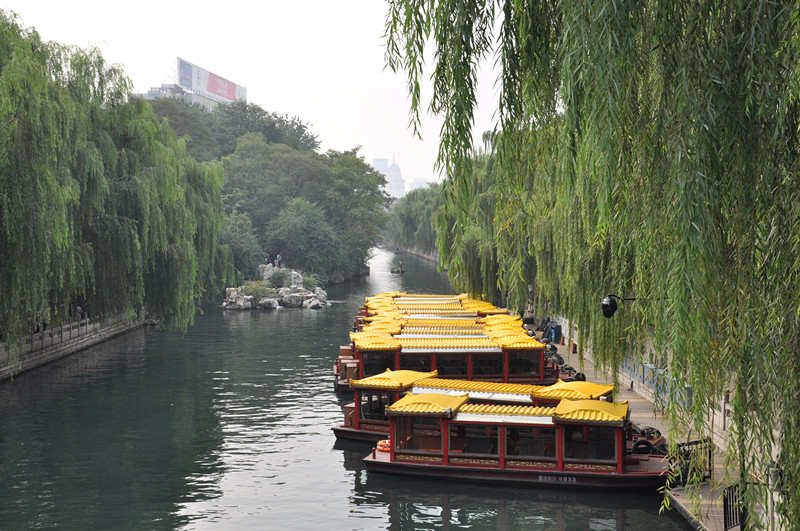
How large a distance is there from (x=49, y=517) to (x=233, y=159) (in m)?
61.6

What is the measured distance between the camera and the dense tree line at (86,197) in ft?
68.1

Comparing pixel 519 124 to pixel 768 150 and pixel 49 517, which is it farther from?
pixel 49 517

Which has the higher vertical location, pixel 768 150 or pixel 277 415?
pixel 768 150

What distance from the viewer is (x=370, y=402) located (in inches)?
807

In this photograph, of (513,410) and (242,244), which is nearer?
(513,410)

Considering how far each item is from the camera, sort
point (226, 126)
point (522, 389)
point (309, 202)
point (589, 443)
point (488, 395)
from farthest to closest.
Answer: point (226, 126)
point (309, 202)
point (522, 389)
point (488, 395)
point (589, 443)

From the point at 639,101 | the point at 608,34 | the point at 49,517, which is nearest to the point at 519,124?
the point at 639,101

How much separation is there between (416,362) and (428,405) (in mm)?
6970

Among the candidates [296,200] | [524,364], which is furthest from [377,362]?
[296,200]

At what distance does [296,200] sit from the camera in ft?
227

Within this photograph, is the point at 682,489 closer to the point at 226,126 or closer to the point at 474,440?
the point at 474,440

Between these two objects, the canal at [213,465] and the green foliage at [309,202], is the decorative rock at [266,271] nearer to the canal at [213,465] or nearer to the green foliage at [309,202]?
the green foliage at [309,202]

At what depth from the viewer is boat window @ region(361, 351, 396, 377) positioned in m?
24.3

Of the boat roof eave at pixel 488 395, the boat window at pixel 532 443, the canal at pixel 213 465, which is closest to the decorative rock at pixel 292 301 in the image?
the canal at pixel 213 465
